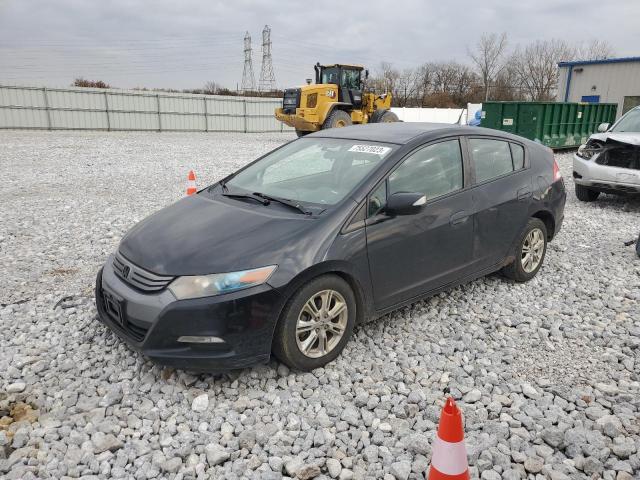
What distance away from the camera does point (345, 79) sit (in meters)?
19.5

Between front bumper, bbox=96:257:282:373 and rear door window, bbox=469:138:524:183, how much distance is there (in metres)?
2.31

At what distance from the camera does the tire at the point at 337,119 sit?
18.8 meters

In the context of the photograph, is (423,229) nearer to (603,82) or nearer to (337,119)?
(337,119)

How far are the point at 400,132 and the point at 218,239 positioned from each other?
183 cm

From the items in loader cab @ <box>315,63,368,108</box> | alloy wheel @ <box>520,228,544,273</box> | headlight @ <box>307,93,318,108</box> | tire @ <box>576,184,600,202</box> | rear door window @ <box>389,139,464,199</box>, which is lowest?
tire @ <box>576,184,600,202</box>

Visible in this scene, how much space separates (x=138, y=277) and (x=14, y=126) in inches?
1080

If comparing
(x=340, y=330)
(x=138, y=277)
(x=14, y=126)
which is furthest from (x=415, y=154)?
(x=14, y=126)

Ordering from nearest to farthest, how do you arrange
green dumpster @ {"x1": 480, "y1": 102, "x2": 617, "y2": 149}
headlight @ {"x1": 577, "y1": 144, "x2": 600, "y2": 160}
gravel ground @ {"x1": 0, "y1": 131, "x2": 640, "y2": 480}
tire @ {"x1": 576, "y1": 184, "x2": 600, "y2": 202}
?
1. gravel ground @ {"x1": 0, "y1": 131, "x2": 640, "y2": 480}
2. headlight @ {"x1": 577, "y1": 144, "x2": 600, "y2": 160}
3. tire @ {"x1": 576, "y1": 184, "x2": 600, "y2": 202}
4. green dumpster @ {"x1": 480, "y1": 102, "x2": 617, "y2": 149}

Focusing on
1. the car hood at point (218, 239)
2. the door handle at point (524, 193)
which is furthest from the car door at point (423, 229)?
the door handle at point (524, 193)

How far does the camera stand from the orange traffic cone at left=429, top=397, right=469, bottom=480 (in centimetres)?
193

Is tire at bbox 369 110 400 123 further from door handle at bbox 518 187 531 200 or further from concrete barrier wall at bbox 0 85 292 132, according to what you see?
door handle at bbox 518 187 531 200

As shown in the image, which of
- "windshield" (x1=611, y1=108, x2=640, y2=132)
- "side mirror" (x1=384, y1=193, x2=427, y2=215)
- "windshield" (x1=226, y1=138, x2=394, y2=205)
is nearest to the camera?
"side mirror" (x1=384, y1=193, x2=427, y2=215)

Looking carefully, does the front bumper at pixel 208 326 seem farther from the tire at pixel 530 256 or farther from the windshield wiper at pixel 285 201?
the tire at pixel 530 256

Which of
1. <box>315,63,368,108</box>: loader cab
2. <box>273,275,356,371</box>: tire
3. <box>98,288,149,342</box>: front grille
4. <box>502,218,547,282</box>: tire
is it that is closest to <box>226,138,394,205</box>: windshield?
<box>273,275,356,371</box>: tire
